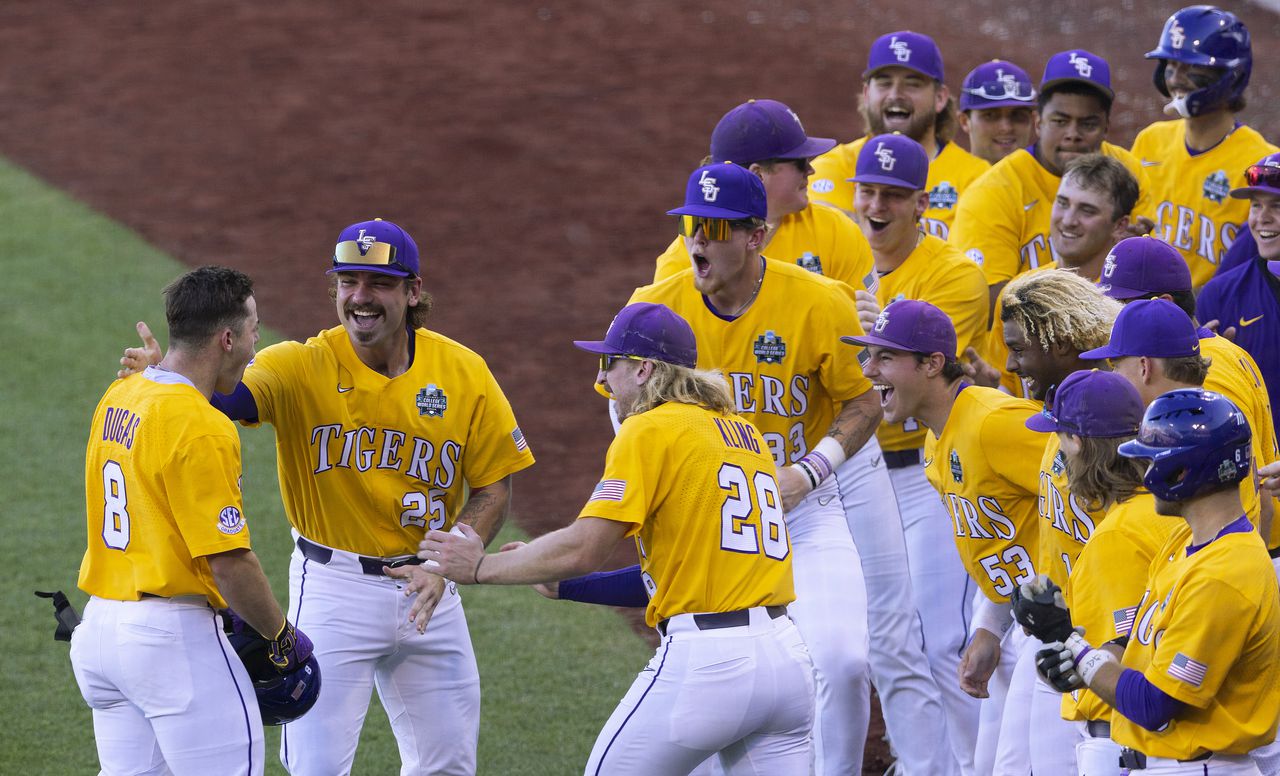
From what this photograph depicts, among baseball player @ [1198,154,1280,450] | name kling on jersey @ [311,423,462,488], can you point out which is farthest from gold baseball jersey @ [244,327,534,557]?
baseball player @ [1198,154,1280,450]

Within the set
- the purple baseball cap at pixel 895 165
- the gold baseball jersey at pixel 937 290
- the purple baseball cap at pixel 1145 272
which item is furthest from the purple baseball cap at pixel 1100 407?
the purple baseball cap at pixel 895 165

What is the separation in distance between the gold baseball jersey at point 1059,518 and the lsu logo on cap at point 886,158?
5.23 ft

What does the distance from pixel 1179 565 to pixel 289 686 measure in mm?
2337

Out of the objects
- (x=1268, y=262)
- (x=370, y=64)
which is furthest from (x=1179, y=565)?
(x=370, y=64)

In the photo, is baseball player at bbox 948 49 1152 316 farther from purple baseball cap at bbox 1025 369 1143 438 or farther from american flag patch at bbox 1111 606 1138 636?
american flag patch at bbox 1111 606 1138 636

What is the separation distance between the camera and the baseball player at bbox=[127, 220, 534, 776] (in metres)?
4.66

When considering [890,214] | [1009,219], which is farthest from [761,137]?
[1009,219]

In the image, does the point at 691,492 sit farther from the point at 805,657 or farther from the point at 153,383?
the point at 153,383

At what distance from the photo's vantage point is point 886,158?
18.1 ft

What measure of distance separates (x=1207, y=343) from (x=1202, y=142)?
212 centimetres

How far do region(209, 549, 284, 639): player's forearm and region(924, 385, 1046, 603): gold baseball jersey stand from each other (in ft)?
6.41

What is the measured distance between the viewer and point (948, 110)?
22.6 ft

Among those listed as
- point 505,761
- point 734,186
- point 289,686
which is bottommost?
point 505,761

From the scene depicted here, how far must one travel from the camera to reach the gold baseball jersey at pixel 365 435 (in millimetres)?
4734
